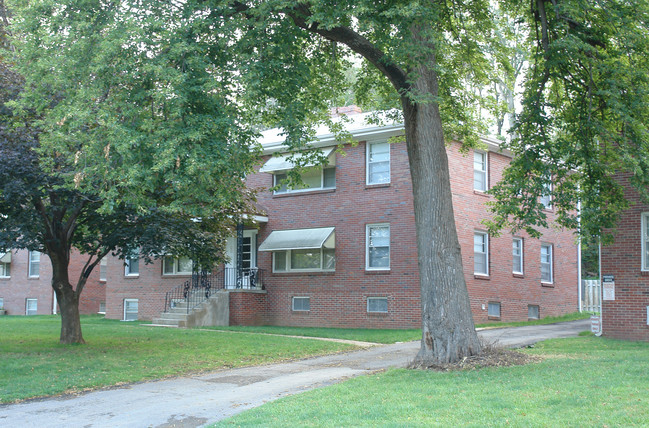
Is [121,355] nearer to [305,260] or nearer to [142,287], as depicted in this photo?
[305,260]

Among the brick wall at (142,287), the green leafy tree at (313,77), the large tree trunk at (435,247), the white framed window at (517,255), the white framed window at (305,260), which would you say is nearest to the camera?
the green leafy tree at (313,77)

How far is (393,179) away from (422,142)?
9.51 m

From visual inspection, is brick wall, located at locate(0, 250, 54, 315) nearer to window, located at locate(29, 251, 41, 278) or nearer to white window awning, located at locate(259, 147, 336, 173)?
window, located at locate(29, 251, 41, 278)

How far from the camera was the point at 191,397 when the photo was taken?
10.4 m

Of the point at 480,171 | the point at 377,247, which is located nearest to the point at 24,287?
the point at 377,247

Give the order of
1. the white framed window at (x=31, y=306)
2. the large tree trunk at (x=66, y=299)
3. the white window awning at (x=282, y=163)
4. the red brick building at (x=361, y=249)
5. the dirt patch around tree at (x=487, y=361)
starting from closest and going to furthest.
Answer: the dirt patch around tree at (x=487, y=361)
the large tree trunk at (x=66, y=299)
the red brick building at (x=361, y=249)
the white window awning at (x=282, y=163)
the white framed window at (x=31, y=306)

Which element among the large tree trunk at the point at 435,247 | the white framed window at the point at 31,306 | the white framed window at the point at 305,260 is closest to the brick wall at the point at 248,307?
the white framed window at the point at 305,260

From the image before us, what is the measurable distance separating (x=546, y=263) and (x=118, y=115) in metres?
19.9

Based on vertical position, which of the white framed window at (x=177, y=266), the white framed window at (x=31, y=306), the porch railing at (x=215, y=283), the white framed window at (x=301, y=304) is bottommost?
the white framed window at (x=31, y=306)

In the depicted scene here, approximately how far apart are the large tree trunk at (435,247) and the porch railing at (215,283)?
13.1 meters

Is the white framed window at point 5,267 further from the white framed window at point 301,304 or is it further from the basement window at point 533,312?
the basement window at point 533,312

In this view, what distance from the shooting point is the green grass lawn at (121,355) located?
11578mm

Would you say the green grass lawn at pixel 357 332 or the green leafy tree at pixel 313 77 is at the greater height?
the green leafy tree at pixel 313 77

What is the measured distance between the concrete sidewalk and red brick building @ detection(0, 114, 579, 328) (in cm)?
725
